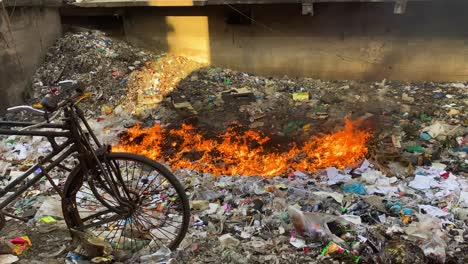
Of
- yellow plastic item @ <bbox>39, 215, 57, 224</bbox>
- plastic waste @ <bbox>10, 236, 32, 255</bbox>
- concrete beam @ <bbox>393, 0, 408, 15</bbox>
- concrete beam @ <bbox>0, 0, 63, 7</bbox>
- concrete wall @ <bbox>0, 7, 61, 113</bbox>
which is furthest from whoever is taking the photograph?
concrete wall @ <bbox>0, 7, 61, 113</bbox>

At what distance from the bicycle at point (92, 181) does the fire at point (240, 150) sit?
2.15 meters

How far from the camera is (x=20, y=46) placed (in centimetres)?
828

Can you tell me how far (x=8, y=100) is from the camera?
802 centimetres

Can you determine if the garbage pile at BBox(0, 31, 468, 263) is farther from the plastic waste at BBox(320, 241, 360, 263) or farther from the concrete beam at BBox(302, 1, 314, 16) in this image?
the concrete beam at BBox(302, 1, 314, 16)

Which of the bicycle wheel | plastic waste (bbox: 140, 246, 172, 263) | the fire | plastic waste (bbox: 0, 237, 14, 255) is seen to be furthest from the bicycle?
the fire

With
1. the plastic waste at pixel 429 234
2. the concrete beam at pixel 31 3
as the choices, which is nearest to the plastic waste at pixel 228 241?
the plastic waste at pixel 429 234

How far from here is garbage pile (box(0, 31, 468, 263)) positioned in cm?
387

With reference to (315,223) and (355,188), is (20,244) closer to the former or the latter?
(315,223)

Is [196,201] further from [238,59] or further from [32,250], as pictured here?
[238,59]

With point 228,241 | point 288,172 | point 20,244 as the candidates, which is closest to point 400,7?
Result: point 288,172

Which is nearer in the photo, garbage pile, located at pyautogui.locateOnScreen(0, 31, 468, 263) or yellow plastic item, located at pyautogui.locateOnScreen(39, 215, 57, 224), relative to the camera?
garbage pile, located at pyautogui.locateOnScreen(0, 31, 468, 263)

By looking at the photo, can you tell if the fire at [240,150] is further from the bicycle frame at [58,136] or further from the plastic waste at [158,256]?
the bicycle frame at [58,136]

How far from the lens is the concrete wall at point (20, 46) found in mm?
7895

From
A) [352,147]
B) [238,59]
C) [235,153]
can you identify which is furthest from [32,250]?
[238,59]
